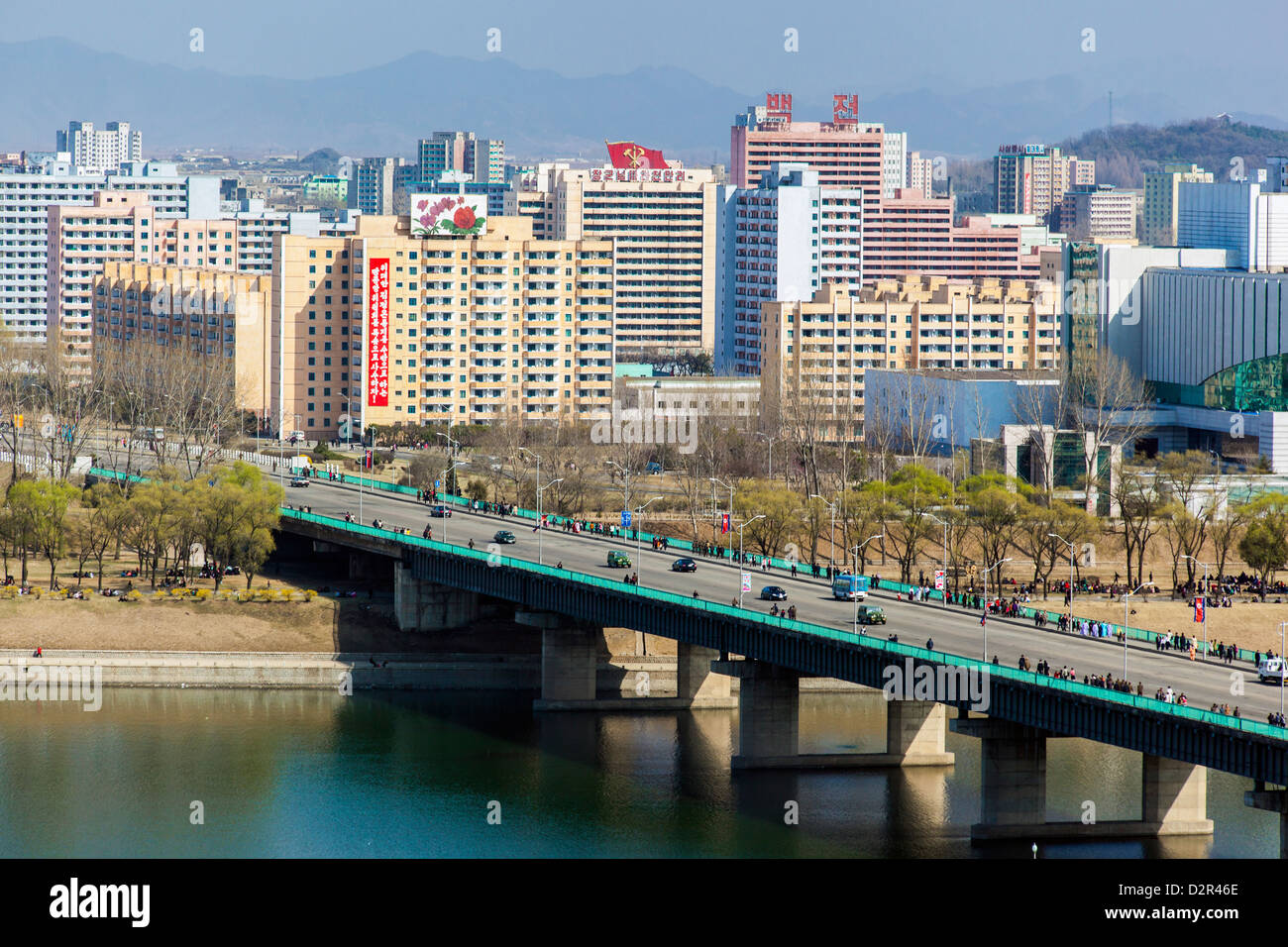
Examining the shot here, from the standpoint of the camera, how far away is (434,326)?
176750mm

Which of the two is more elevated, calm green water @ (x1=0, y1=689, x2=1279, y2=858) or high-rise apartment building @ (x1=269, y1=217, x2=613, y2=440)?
high-rise apartment building @ (x1=269, y1=217, x2=613, y2=440)


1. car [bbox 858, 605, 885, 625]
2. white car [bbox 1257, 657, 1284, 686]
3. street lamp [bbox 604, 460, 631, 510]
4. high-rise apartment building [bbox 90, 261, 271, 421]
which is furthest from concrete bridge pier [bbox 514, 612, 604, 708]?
high-rise apartment building [bbox 90, 261, 271, 421]

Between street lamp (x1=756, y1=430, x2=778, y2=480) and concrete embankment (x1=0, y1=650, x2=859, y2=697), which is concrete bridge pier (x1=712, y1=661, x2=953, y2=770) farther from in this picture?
street lamp (x1=756, y1=430, x2=778, y2=480)

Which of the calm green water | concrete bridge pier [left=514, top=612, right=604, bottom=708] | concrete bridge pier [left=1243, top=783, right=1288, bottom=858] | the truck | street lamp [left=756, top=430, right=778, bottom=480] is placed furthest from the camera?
street lamp [left=756, top=430, right=778, bottom=480]

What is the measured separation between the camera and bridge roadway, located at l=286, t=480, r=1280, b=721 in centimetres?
7919

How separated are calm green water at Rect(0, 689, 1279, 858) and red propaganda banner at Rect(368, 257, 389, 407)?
7221cm

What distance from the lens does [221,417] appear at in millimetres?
153625

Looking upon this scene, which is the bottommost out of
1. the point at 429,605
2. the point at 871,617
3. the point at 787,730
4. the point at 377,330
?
the point at 787,730

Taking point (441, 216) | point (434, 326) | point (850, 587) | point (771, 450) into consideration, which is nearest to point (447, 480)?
point (771, 450)

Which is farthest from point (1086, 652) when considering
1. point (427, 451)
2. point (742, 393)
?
point (742, 393)

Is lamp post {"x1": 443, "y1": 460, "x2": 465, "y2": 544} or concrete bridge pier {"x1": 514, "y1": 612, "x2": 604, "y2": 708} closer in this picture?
concrete bridge pier {"x1": 514, "y1": 612, "x2": 604, "y2": 708}

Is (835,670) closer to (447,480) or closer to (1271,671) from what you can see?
(1271,671)

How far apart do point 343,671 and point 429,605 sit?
660 cm

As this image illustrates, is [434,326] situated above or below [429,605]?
above
